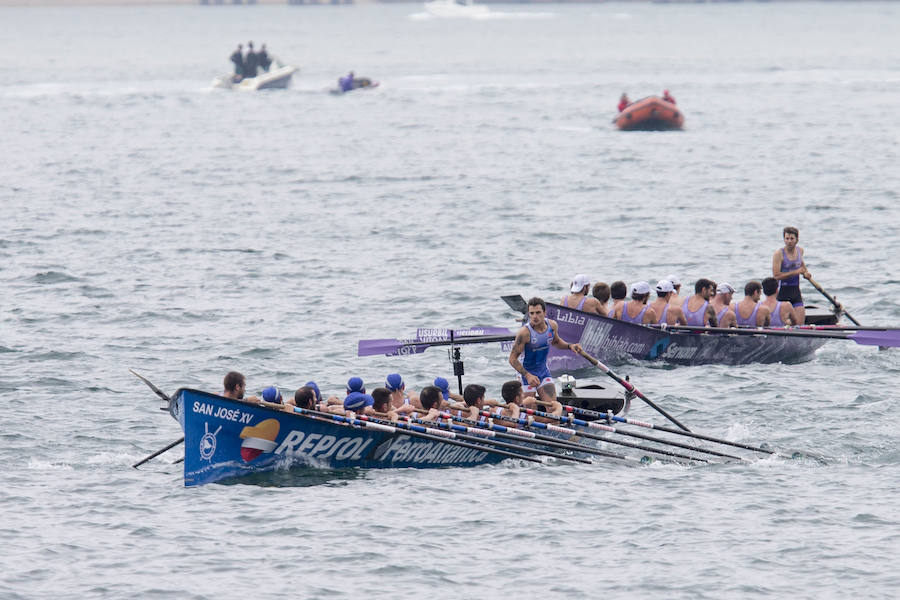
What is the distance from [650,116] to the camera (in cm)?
6631

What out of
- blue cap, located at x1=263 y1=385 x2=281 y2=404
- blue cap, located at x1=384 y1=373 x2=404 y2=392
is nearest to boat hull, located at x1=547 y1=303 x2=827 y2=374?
blue cap, located at x1=384 y1=373 x2=404 y2=392

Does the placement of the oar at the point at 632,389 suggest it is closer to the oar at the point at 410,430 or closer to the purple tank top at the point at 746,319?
the oar at the point at 410,430

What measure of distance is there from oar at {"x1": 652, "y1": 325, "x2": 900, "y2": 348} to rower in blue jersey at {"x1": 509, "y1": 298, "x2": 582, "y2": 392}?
14.9ft

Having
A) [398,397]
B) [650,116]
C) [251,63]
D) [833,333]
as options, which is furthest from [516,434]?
[251,63]

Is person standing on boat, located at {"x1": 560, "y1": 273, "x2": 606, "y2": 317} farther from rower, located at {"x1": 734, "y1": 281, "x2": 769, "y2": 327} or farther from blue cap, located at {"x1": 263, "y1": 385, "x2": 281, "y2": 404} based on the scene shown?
blue cap, located at {"x1": 263, "y1": 385, "x2": 281, "y2": 404}

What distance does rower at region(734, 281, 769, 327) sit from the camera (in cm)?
2612

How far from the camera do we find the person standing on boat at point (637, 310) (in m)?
25.9

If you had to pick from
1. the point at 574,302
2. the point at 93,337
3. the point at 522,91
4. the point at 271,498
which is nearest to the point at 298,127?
the point at 522,91

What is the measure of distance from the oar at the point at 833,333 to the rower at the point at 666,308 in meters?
0.35

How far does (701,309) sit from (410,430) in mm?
8644

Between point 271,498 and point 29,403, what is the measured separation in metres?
7.01

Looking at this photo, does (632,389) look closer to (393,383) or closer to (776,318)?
(393,383)

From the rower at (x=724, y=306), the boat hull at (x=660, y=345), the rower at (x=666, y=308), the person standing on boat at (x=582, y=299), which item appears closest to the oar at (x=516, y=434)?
the boat hull at (x=660, y=345)

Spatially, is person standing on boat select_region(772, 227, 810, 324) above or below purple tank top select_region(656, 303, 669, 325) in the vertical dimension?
above
